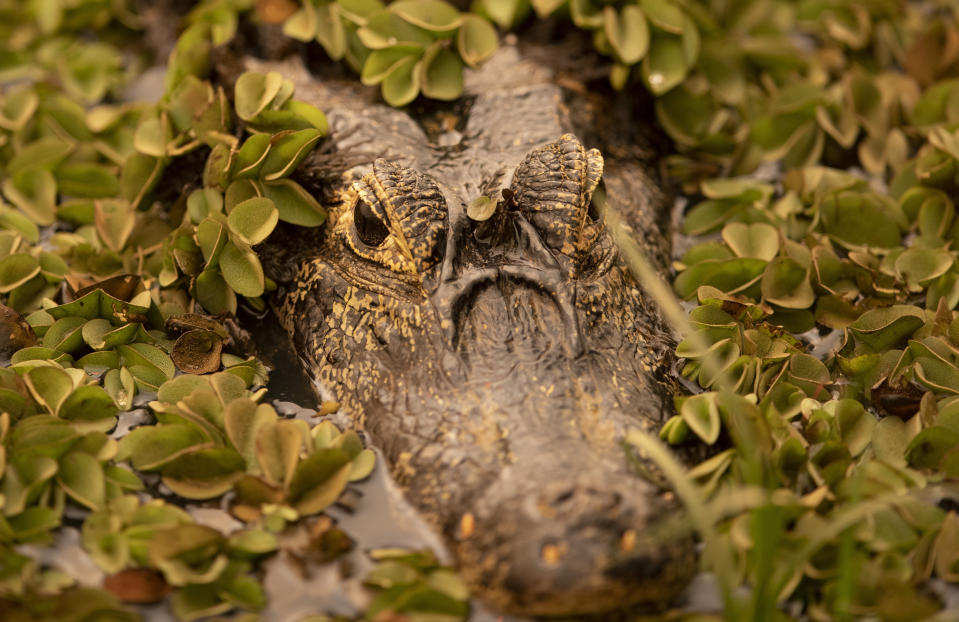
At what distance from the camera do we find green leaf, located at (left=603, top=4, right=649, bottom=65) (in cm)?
503

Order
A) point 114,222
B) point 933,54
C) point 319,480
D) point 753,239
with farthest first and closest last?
point 933,54 < point 114,222 < point 753,239 < point 319,480

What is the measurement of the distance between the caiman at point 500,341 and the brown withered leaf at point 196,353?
343 mm

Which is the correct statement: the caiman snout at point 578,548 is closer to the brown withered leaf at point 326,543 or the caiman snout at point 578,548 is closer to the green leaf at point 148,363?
the brown withered leaf at point 326,543

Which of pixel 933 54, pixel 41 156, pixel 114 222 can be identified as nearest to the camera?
pixel 114 222

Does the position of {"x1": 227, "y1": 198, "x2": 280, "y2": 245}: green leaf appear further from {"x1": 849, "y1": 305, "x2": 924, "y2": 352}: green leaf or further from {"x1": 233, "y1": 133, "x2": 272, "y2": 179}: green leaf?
{"x1": 849, "y1": 305, "x2": 924, "y2": 352}: green leaf

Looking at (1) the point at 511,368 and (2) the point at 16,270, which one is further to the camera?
(2) the point at 16,270

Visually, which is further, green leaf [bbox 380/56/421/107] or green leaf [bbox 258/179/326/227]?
green leaf [bbox 380/56/421/107]

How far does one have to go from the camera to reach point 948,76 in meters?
5.77

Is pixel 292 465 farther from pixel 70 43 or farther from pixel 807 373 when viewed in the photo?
pixel 70 43

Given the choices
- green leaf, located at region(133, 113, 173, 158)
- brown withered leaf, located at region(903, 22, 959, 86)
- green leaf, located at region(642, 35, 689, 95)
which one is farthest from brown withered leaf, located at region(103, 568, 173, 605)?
brown withered leaf, located at region(903, 22, 959, 86)

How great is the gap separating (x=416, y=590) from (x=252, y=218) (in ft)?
5.79

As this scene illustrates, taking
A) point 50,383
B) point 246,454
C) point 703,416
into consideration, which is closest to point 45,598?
point 246,454

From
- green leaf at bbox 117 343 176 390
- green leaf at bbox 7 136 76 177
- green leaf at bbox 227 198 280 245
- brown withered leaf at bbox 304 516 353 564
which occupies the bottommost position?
brown withered leaf at bbox 304 516 353 564

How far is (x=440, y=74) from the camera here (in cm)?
481
